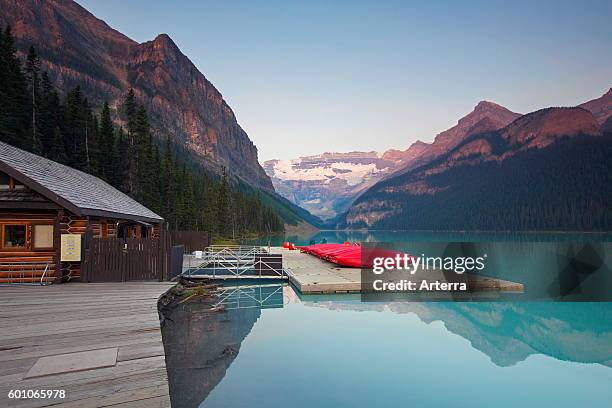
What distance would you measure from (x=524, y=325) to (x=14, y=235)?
21.4 meters

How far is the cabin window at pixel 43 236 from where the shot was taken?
18.4 metres

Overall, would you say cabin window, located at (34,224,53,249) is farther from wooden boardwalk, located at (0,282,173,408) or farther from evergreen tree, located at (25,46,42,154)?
evergreen tree, located at (25,46,42,154)

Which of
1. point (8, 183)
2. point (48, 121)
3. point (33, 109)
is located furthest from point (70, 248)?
point (48, 121)

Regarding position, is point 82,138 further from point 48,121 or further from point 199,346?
point 199,346

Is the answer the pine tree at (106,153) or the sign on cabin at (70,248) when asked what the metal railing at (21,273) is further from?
the pine tree at (106,153)

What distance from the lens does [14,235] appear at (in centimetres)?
1831

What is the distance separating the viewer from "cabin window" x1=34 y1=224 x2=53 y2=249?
1841 cm

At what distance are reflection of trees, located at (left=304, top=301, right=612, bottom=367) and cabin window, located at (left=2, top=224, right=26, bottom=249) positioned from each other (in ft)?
41.9

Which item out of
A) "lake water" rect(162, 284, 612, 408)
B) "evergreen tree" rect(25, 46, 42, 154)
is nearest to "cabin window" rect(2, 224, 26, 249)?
"lake water" rect(162, 284, 612, 408)

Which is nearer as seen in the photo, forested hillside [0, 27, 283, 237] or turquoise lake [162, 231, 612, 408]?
turquoise lake [162, 231, 612, 408]

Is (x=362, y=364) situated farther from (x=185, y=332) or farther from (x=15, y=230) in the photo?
(x=15, y=230)

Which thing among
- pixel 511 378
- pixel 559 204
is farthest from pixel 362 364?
pixel 559 204

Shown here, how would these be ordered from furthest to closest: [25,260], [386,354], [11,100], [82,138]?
[82,138]
[11,100]
[25,260]
[386,354]

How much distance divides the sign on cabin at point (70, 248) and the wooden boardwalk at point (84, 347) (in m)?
3.32
